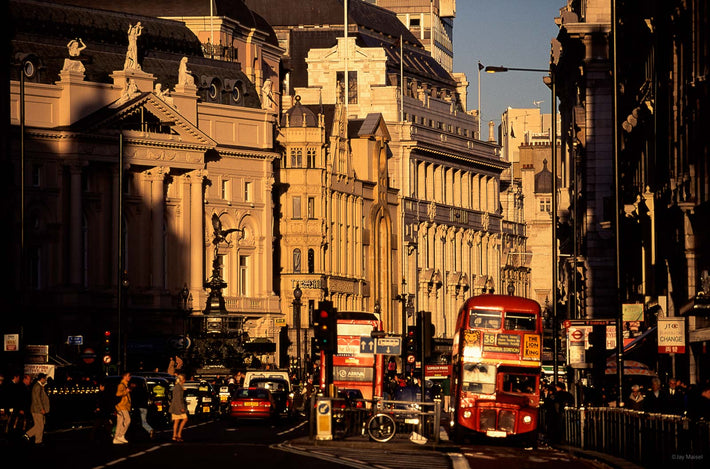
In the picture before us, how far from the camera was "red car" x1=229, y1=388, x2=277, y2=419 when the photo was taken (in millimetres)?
76500

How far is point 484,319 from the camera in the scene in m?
60.3

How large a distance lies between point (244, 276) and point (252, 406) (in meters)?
75.0

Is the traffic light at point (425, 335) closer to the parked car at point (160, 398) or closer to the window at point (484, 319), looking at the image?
the window at point (484, 319)

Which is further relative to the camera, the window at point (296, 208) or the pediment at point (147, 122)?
the window at point (296, 208)

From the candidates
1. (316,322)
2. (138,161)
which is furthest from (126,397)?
(138,161)

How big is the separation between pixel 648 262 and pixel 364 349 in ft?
49.6

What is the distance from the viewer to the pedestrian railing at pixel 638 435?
119ft

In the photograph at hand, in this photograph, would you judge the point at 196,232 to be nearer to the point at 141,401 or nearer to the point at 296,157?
the point at 296,157

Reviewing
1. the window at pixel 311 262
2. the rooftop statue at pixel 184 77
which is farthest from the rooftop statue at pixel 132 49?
the window at pixel 311 262

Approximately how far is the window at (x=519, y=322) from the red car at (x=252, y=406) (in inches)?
723

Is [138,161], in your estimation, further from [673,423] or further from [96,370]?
[673,423]

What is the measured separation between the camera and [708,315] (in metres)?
58.0

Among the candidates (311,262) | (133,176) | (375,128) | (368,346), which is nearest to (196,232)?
(133,176)

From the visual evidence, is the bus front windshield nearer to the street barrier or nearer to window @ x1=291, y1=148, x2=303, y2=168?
the street barrier
